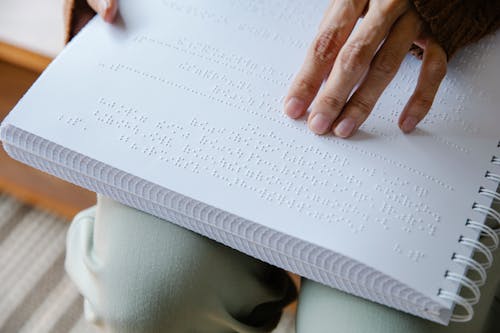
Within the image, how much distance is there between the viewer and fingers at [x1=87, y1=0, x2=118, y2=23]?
0.51m

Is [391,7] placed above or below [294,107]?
above

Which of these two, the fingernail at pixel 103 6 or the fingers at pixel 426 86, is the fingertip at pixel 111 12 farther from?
the fingers at pixel 426 86

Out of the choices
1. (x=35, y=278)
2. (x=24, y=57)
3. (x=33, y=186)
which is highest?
(x=24, y=57)

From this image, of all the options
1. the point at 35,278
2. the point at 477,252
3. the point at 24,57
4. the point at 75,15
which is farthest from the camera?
the point at 35,278

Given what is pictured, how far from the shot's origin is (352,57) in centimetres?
47

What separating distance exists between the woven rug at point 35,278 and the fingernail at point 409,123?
0.46 meters

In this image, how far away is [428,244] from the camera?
409mm

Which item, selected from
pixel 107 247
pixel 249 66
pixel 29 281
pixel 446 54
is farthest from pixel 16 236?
pixel 446 54

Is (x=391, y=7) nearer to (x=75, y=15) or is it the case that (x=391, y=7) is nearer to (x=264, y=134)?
(x=264, y=134)

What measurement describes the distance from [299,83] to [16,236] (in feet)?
2.00

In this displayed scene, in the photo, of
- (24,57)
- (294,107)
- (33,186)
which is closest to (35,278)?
(33,186)

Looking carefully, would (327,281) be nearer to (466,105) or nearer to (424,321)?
(424,321)

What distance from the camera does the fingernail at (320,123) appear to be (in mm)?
455

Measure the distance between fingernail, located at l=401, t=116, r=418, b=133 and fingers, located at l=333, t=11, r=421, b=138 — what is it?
0.03 m
